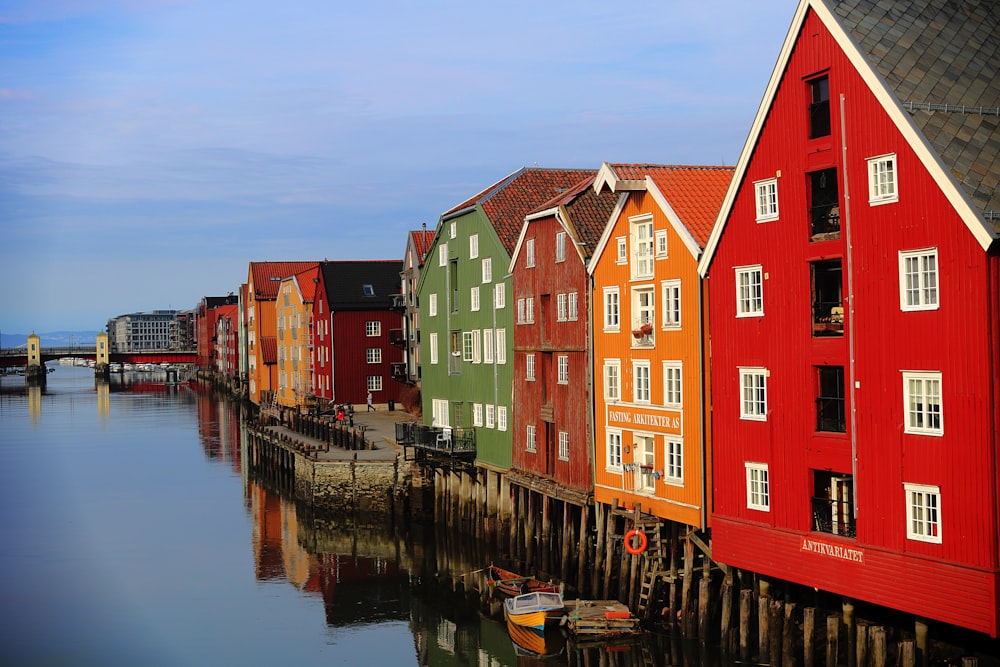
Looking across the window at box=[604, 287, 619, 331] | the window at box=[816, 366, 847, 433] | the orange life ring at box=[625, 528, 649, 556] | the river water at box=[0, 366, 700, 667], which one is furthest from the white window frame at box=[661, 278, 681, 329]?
the river water at box=[0, 366, 700, 667]

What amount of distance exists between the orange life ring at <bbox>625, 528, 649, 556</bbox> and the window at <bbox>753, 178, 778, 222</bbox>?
427 inches

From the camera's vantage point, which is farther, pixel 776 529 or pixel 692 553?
pixel 692 553

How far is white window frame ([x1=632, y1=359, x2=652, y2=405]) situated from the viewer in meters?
37.0

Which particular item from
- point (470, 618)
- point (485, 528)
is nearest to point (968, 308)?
point (470, 618)

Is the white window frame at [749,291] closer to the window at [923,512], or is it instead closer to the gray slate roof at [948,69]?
the gray slate roof at [948,69]

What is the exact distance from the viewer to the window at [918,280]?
2498cm

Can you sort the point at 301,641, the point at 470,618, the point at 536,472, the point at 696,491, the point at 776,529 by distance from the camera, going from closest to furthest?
the point at 776,529
the point at 696,491
the point at 301,641
the point at 470,618
the point at 536,472

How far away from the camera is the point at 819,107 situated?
2827 cm

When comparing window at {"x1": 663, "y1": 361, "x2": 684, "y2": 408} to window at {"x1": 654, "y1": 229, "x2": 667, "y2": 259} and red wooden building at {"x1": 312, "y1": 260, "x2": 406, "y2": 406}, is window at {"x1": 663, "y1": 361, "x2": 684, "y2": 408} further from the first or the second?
red wooden building at {"x1": 312, "y1": 260, "x2": 406, "y2": 406}

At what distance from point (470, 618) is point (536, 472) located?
723 centimetres

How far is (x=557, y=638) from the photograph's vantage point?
117ft

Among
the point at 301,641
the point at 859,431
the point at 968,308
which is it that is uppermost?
the point at 968,308

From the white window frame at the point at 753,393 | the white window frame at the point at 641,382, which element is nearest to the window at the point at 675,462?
the white window frame at the point at 641,382

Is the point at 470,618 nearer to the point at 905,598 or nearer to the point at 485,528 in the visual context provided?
the point at 485,528
